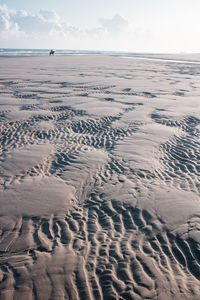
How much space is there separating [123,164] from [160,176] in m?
0.79

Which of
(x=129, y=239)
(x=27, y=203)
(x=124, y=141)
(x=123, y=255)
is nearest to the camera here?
(x=123, y=255)

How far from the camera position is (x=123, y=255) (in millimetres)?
2662

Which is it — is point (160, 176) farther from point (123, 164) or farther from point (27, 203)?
point (27, 203)

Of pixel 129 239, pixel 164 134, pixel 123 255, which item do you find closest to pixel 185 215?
pixel 129 239

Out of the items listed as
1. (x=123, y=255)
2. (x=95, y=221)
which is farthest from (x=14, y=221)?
(x=123, y=255)

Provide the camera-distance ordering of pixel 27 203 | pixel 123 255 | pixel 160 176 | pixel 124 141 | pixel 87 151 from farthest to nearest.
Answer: pixel 124 141 < pixel 87 151 < pixel 160 176 < pixel 27 203 < pixel 123 255

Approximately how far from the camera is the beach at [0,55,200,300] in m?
2.38

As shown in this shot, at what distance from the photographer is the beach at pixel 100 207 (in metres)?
2.38

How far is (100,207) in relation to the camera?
3457 mm

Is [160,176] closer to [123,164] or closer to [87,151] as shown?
[123,164]

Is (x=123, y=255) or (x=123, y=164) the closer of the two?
(x=123, y=255)

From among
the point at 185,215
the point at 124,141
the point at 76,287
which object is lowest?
the point at 76,287

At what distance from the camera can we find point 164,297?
2.21 meters

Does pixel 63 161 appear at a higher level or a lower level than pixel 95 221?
higher
